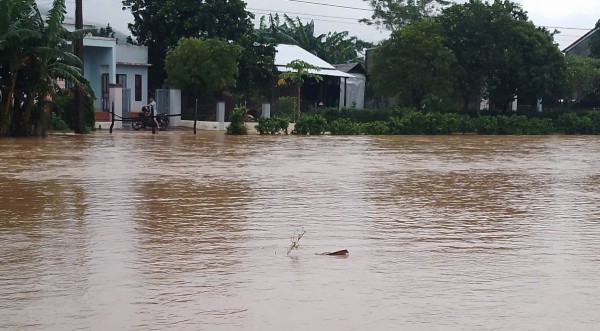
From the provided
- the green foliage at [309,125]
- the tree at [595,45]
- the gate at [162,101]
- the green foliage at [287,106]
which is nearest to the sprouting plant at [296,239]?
the green foliage at [309,125]

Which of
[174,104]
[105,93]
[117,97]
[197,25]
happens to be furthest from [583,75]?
[105,93]

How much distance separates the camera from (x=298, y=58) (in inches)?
1826

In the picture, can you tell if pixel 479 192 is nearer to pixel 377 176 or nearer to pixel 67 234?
pixel 377 176

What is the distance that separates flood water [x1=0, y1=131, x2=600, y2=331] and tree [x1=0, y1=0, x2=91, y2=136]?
34.0ft

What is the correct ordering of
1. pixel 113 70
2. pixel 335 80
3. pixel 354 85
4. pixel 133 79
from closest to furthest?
pixel 113 70, pixel 133 79, pixel 335 80, pixel 354 85

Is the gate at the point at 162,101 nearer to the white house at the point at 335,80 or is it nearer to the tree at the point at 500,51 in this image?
the white house at the point at 335,80

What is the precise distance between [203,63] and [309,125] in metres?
5.99

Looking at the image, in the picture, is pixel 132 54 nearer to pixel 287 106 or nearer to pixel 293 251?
pixel 287 106

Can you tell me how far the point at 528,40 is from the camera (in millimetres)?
40188

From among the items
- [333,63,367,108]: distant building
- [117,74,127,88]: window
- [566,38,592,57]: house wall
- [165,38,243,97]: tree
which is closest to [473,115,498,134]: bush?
[333,63,367,108]: distant building

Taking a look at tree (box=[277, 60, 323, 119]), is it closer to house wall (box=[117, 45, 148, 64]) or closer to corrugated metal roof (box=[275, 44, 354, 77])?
corrugated metal roof (box=[275, 44, 354, 77])

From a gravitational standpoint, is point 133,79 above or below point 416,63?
below

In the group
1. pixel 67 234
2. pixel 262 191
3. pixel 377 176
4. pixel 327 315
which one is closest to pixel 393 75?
pixel 377 176

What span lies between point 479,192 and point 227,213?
14.6ft
